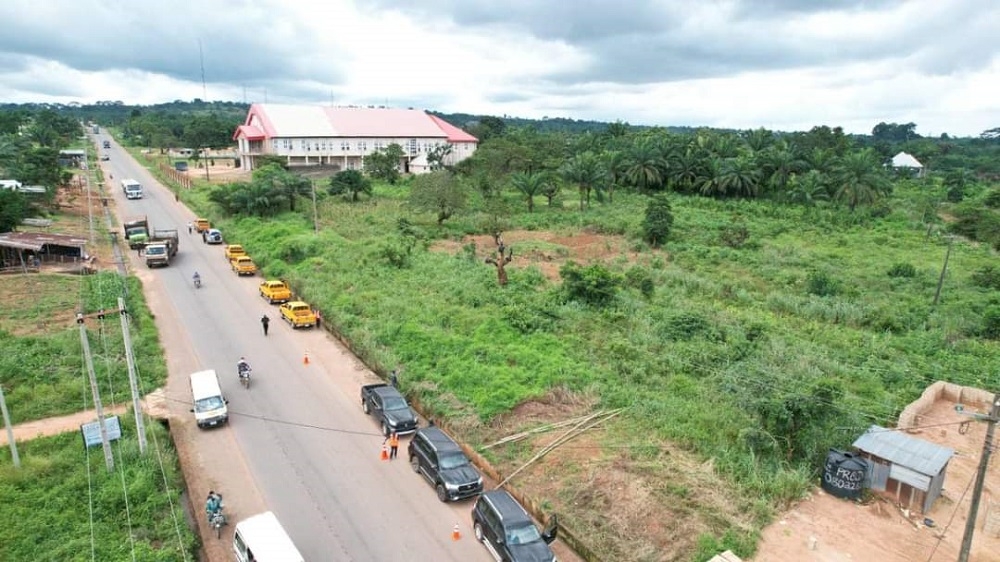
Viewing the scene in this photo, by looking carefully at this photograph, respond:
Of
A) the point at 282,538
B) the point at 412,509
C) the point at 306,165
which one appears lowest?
the point at 412,509

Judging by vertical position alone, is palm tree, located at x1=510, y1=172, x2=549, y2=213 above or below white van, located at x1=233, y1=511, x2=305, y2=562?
above

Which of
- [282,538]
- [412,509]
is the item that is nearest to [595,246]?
[412,509]

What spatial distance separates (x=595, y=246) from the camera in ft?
A: 151

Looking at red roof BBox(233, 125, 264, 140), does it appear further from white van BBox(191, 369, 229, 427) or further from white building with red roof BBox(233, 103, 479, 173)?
white van BBox(191, 369, 229, 427)

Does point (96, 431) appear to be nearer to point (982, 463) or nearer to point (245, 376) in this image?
point (245, 376)

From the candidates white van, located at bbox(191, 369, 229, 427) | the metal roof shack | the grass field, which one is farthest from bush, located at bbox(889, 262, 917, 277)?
white van, located at bbox(191, 369, 229, 427)

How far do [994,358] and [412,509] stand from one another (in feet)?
82.8

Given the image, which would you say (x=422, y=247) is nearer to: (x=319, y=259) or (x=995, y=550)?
(x=319, y=259)

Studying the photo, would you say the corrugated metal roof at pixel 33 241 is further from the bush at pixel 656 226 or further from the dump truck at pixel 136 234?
the bush at pixel 656 226

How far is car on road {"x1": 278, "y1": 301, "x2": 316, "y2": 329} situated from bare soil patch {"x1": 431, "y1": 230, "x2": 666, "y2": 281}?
45.1 feet

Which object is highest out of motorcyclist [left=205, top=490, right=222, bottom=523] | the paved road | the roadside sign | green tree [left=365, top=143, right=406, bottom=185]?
green tree [left=365, top=143, right=406, bottom=185]

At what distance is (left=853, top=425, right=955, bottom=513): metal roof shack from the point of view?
15.4 metres

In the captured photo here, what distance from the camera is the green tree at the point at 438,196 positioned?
49.8 m

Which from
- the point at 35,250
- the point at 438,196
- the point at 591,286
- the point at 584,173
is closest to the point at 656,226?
the point at 584,173
